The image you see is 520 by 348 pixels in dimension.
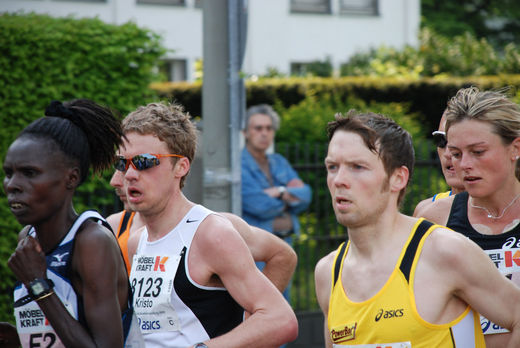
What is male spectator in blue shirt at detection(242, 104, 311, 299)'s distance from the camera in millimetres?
7570

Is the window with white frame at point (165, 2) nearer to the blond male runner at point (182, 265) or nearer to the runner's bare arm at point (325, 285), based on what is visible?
the blond male runner at point (182, 265)

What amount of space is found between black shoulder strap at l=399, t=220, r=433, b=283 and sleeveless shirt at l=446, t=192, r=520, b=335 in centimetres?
83

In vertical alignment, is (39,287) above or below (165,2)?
below

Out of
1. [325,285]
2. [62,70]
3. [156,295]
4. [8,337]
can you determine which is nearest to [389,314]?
[325,285]

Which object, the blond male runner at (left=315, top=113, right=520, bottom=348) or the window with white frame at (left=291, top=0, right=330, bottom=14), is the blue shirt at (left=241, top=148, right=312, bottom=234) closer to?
the blond male runner at (left=315, top=113, right=520, bottom=348)

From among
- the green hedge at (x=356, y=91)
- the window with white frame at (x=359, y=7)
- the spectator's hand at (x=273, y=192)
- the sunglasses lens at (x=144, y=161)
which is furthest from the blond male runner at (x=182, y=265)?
the window with white frame at (x=359, y=7)

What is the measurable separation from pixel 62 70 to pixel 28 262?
4977 mm

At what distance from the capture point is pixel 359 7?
74.5ft

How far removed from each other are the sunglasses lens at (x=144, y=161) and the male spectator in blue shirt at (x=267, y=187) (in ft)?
11.5

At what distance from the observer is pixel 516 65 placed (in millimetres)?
20156

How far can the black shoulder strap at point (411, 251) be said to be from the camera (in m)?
3.34

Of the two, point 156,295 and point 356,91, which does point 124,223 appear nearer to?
point 156,295

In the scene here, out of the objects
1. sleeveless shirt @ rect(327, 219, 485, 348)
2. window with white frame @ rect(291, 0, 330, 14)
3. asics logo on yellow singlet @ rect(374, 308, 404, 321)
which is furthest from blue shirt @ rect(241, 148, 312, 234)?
window with white frame @ rect(291, 0, 330, 14)

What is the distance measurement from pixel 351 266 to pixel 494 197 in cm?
107
